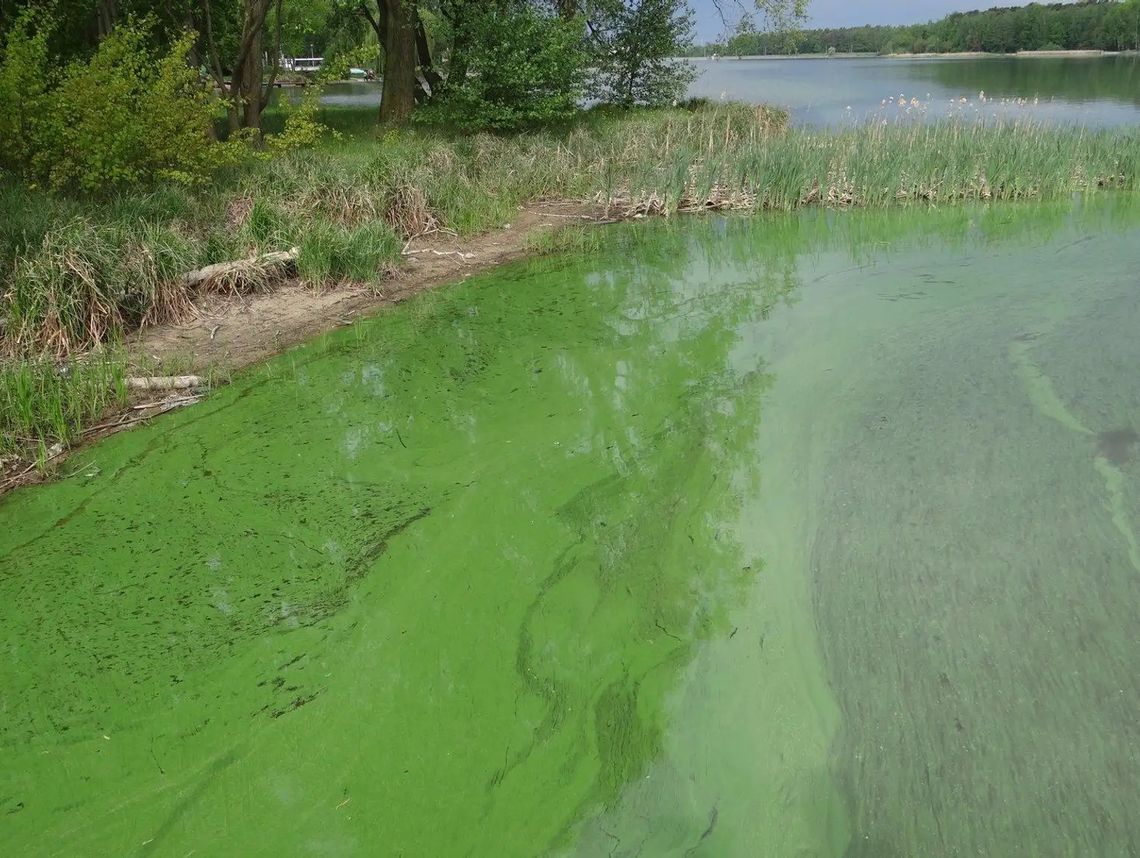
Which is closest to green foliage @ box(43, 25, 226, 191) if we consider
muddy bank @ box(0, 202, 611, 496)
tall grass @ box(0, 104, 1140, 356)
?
tall grass @ box(0, 104, 1140, 356)

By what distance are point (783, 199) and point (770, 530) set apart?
681cm

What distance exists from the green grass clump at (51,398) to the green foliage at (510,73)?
7.63 metres

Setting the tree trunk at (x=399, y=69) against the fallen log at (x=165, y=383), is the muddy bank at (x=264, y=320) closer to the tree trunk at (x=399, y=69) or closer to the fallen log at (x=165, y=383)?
the fallen log at (x=165, y=383)

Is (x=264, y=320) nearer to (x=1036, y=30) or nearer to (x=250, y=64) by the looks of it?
(x=250, y=64)

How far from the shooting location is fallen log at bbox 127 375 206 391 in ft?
17.0

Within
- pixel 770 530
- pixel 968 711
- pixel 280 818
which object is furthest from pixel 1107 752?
pixel 280 818

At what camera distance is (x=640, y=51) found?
50.3 feet

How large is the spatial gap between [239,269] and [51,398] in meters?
2.16

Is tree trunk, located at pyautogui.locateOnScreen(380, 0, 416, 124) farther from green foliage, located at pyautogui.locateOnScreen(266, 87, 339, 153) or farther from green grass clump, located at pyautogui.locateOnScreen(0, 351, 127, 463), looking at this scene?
green grass clump, located at pyautogui.locateOnScreen(0, 351, 127, 463)

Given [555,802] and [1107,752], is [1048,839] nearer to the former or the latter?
[1107,752]

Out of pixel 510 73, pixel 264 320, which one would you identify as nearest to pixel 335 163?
pixel 264 320

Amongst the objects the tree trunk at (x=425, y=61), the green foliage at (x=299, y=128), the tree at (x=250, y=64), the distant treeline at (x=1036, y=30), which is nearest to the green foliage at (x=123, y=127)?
the green foliage at (x=299, y=128)

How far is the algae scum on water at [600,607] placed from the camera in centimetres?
240

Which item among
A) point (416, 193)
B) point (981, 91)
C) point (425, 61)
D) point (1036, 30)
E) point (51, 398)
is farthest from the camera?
point (1036, 30)
